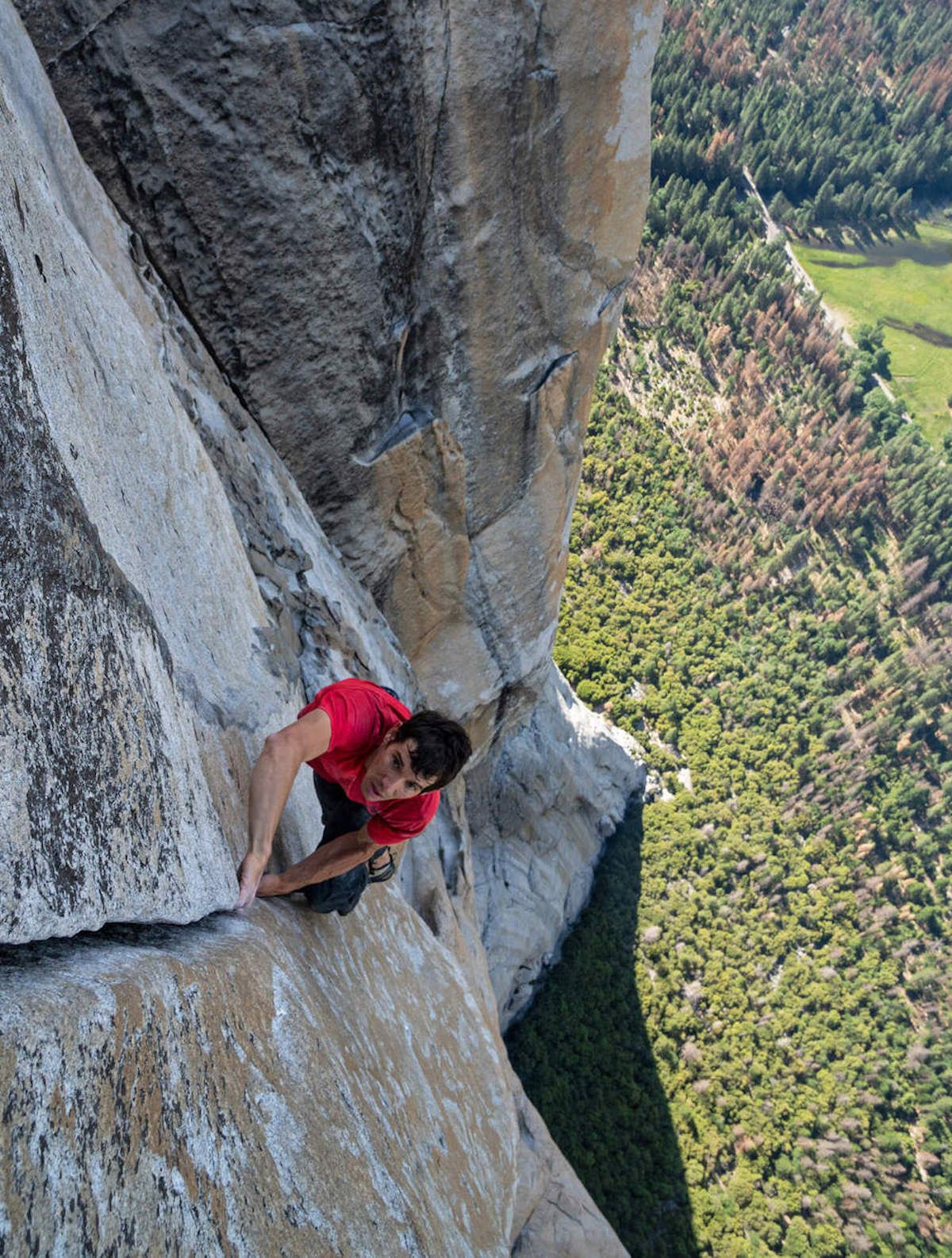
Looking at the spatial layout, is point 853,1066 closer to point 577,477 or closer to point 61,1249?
point 577,477

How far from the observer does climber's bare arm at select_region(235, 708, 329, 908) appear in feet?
13.1

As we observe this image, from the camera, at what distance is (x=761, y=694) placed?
37250mm

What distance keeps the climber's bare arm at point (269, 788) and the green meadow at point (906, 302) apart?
224 feet

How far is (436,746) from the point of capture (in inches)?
155

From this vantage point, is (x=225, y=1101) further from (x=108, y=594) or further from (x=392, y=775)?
(x=108, y=594)

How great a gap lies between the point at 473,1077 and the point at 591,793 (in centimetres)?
1848

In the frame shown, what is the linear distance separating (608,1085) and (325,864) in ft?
71.2

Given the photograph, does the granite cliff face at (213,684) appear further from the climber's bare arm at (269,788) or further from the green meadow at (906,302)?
the green meadow at (906,302)

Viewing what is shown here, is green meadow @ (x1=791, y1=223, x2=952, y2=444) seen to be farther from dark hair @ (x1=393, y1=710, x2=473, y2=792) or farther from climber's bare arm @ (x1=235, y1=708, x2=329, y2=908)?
climber's bare arm @ (x1=235, y1=708, x2=329, y2=908)

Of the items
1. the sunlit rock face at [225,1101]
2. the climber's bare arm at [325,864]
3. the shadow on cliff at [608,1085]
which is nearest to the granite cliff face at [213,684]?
the sunlit rock face at [225,1101]

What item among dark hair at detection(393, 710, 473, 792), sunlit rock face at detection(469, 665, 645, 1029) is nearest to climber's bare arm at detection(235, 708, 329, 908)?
dark hair at detection(393, 710, 473, 792)

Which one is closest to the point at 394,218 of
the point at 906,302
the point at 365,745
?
the point at 365,745

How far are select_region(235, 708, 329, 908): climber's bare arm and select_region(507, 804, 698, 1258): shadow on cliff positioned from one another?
64.3 ft

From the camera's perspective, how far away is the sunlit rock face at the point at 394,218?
616 cm
